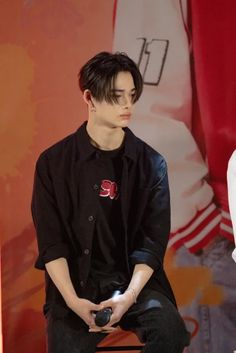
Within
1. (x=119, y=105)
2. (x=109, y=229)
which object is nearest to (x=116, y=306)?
(x=109, y=229)

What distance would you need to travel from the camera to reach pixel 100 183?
8.07 ft

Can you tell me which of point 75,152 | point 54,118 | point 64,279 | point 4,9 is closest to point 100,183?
point 75,152

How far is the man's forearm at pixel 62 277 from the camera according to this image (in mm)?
2334

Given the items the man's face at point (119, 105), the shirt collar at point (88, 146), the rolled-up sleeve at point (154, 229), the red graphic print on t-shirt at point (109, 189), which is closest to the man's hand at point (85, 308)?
the rolled-up sleeve at point (154, 229)

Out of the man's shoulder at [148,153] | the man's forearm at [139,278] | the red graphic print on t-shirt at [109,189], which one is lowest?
the man's forearm at [139,278]

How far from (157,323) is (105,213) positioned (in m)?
0.49

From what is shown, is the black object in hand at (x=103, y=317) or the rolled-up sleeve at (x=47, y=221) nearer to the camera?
the black object in hand at (x=103, y=317)

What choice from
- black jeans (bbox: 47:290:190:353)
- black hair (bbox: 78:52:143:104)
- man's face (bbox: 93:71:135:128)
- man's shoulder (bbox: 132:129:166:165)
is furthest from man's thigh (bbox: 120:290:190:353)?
black hair (bbox: 78:52:143:104)

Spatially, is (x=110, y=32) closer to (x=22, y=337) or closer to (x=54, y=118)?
(x=54, y=118)

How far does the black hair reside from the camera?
2371 millimetres

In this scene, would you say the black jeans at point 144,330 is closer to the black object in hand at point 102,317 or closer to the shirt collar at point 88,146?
the black object in hand at point 102,317

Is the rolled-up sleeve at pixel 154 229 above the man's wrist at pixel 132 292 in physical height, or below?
above

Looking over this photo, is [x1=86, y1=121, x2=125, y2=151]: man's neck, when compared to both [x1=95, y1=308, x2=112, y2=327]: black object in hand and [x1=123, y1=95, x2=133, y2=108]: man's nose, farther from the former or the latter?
[x1=95, y1=308, x2=112, y2=327]: black object in hand

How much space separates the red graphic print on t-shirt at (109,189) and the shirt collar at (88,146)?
0.41 feet
